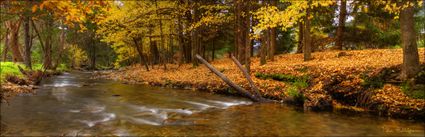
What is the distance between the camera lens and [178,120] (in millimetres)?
11266

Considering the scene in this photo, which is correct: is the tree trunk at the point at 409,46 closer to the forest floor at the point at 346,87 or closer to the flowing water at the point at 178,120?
the forest floor at the point at 346,87

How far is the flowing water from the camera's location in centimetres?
954

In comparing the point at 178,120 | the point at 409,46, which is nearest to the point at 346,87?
the point at 409,46

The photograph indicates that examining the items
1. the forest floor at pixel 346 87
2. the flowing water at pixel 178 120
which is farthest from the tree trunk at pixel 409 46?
the flowing water at pixel 178 120

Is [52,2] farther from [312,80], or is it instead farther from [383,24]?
[383,24]

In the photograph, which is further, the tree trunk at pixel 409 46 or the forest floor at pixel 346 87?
the tree trunk at pixel 409 46

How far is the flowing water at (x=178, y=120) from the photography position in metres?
9.54

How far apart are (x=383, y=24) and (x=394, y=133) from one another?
2031cm

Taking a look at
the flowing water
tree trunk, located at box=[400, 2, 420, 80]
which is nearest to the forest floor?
tree trunk, located at box=[400, 2, 420, 80]

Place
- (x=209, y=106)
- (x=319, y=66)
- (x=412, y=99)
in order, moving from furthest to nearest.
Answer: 1. (x=319, y=66)
2. (x=209, y=106)
3. (x=412, y=99)

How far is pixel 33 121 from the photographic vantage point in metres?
10.6

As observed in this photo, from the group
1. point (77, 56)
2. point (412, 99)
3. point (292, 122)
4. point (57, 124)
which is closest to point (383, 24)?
point (412, 99)

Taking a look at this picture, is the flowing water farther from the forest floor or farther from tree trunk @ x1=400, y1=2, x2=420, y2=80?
tree trunk @ x1=400, y1=2, x2=420, y2=80

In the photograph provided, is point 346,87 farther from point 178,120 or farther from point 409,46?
point 178,120
